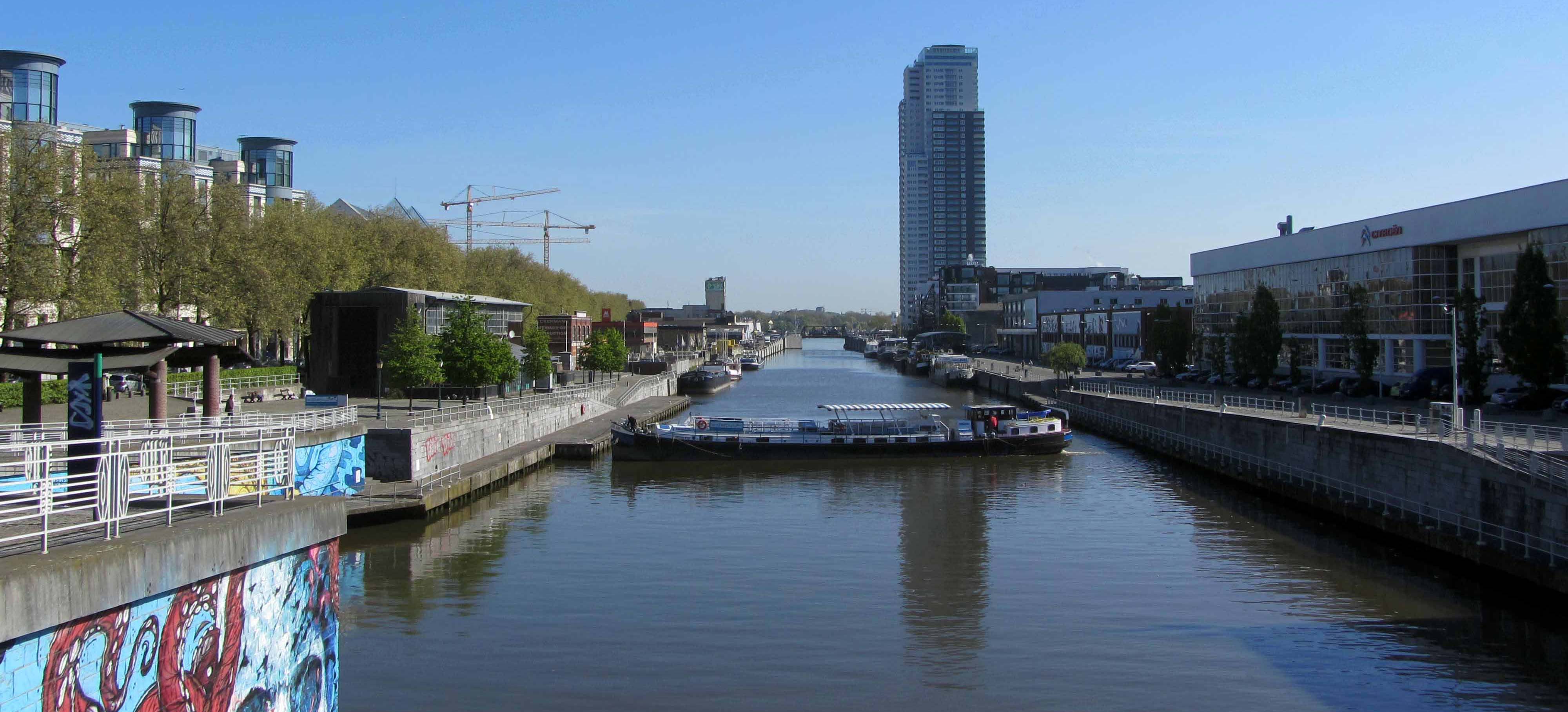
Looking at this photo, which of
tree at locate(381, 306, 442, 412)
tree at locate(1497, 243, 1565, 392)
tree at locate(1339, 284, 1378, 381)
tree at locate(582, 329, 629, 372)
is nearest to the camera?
tree at locate(1497, 243, 1565, 392)

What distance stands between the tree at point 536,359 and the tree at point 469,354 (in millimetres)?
11891

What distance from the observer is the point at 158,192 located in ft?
184

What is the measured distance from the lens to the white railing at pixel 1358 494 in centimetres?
2480

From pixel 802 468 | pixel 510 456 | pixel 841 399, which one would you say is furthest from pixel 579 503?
pixel 841 399

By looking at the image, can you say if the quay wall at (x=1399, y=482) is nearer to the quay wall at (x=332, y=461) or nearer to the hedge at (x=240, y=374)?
the quay wall at (x=332, y=461)

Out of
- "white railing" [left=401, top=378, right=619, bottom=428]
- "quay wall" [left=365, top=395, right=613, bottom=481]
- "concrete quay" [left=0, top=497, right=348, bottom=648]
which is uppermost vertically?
"concrete quay" [left=0, top=497, right=348, bottom=648]

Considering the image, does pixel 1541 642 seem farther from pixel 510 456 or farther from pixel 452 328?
pixel 452 328

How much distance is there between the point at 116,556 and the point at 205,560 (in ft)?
4.35

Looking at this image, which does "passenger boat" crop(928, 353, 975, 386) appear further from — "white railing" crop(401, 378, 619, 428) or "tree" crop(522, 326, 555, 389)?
"tree" crop(522, 326, 555, 389)

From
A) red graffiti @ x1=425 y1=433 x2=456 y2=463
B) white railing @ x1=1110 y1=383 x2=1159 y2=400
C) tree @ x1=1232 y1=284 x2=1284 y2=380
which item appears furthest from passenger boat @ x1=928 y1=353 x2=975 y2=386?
red graffiti @ x1=425 y1=433 x2=456 y2=463

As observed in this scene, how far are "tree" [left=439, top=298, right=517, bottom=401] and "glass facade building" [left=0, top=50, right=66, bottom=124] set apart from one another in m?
37.7

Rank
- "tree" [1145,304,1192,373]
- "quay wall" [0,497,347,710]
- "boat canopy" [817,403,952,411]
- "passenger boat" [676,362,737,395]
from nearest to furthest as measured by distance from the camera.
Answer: "quay wall" [0,497,347,710], "boat canopy" [817,403,952,411], "tree" [1145,304,1192,373], "passenger boat" [676,362,737,395]

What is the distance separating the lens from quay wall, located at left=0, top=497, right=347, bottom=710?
8844 mm

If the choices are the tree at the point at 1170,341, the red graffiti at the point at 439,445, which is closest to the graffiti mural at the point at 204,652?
the red graffiti at the point at 439,445
